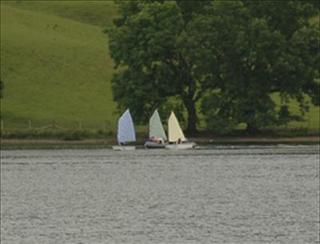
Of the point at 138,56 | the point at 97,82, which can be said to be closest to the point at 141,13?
the point at 138,56

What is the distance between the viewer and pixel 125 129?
111688 mm

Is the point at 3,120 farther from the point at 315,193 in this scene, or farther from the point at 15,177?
the point at 315,193

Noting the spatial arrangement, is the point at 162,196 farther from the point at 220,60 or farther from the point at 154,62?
the point at 154,62

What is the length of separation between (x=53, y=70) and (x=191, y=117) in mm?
29044

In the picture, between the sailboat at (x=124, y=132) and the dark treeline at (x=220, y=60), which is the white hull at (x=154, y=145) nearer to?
the sailboat at (x=124, y=132)

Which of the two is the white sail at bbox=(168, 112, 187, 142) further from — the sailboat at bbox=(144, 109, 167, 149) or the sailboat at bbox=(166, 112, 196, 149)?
the sailboat at bbox=(144, 109, 167, 149)

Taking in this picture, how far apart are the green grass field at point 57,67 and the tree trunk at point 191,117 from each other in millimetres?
7840

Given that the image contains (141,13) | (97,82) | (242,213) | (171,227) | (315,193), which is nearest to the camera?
(171,227)

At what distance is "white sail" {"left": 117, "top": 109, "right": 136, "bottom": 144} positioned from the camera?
11069cm

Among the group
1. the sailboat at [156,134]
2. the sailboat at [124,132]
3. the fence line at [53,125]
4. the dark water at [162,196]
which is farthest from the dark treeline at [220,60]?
the dark water at [162,196]

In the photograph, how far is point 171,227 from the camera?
54.2 m

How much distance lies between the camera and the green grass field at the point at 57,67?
12662 centimetres

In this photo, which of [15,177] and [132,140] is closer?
[15,177]

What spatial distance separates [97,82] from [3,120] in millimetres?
19298
